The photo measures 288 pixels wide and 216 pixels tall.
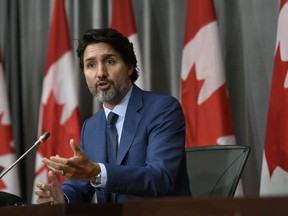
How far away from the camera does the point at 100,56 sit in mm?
2559

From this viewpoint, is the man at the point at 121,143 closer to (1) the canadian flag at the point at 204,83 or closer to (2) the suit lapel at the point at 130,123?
(2) the suit lapel at the point at 130,123

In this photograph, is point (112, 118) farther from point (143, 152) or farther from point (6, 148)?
point (6, 148)

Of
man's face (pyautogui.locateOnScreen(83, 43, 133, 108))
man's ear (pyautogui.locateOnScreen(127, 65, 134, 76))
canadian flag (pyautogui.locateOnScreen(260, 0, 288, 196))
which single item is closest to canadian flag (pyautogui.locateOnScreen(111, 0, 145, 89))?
canadian flag (pyautogui.locateOnScreen(260, 0, 288, 196))

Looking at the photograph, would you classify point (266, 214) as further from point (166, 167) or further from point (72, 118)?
point (72, 118)

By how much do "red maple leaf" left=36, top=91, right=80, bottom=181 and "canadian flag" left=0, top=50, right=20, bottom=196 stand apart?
0.20m

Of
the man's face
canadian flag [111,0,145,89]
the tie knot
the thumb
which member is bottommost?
the thumb

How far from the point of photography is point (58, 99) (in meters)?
4.09

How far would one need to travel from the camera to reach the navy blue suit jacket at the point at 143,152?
6.85ft

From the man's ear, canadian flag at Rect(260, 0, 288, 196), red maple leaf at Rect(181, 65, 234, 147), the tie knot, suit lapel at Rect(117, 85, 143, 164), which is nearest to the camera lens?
suit lapel at Rect(117, 85, 143, 164)

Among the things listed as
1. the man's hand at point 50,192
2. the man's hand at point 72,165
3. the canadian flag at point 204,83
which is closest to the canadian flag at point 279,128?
the canadian flag at point 204,83

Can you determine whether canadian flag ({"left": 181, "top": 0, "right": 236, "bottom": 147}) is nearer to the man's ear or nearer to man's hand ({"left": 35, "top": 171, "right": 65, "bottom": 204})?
the man's ear

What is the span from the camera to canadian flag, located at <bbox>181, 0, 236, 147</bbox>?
362cm

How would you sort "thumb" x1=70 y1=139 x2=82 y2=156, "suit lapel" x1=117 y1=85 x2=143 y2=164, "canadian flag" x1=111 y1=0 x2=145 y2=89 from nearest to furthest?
1. "thumb" x1=70 y1=139 x2=82 y2=156
2. "suit lapel" x1=117 y1=85 x2=143 y2=164
3. "canadian flag" x1=111 y1=0 x2=145 y2=89

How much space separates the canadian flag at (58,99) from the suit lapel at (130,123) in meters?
1.54
